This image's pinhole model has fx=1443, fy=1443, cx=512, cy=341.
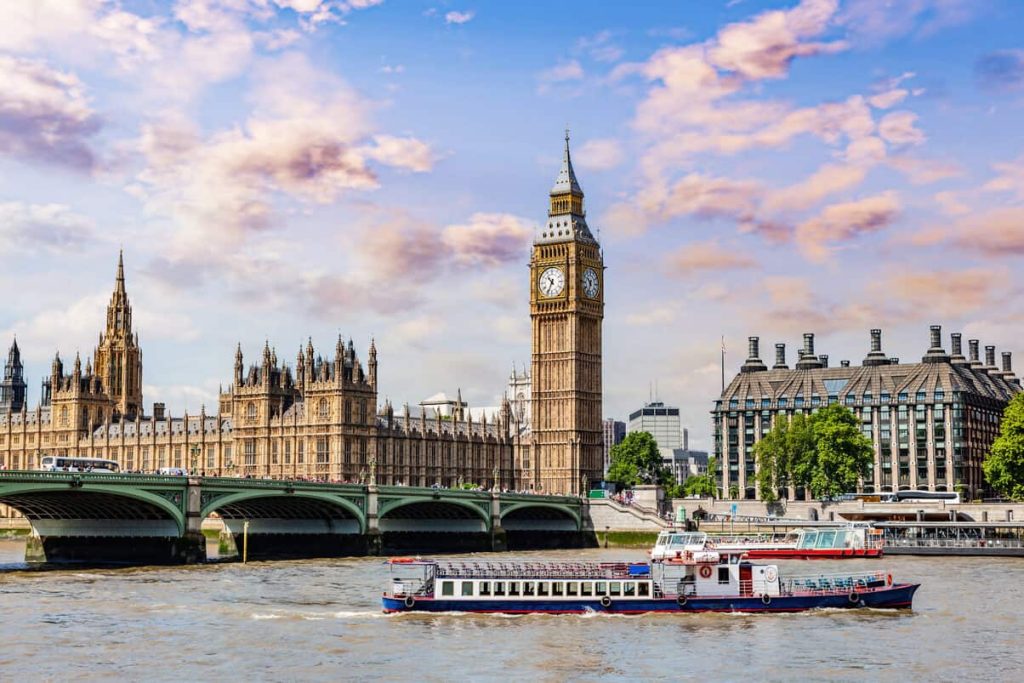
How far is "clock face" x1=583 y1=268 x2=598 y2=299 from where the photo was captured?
159125mm

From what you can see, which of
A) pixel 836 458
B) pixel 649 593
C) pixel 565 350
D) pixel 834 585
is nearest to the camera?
pixel 649 593

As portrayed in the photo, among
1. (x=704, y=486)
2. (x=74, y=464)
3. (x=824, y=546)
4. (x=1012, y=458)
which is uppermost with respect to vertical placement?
(x=1012, y=458)

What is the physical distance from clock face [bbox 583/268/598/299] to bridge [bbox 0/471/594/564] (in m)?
38.5

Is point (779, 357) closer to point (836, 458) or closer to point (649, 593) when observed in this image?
point (836, 458)

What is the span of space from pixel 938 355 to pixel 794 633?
12609 cm

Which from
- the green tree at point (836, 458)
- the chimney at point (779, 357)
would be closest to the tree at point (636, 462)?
the green tree at point (836, 458)

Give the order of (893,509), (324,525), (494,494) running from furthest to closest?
(893,509)
(494,494)
(324,525)

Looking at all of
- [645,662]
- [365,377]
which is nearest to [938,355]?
[365,377]

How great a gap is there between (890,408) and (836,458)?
37291mm

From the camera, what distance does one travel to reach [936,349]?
174 meters

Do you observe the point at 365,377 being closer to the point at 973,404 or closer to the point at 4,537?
the point at 4,537

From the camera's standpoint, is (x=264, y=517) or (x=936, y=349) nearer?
(x=264, y=517)

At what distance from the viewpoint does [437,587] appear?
195 feet

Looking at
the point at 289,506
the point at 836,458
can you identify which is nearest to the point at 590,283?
the point at 836,458
